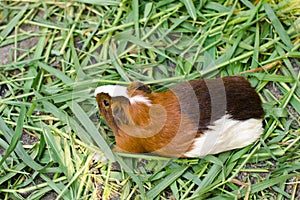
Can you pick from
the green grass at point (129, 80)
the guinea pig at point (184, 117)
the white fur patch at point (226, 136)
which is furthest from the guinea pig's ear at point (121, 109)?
the white fur patch at point (226, 136)

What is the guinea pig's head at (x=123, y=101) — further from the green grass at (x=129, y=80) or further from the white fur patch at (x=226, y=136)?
the white fur patch at (x=226, y=136)

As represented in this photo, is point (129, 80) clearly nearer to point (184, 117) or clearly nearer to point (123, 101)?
point (123, 101)

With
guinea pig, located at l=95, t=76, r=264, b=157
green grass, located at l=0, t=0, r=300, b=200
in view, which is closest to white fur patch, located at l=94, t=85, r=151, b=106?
guinea pig, located at l=95, t=76, r=264, b=157

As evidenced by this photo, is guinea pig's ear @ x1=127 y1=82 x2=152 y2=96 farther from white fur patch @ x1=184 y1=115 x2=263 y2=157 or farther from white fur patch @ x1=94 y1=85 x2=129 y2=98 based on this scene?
white fur patch @ x1=184 y1=115 x2=263 y2=157

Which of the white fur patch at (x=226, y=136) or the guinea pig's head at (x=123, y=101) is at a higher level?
the guinea pig's head at (x=123, y=101)

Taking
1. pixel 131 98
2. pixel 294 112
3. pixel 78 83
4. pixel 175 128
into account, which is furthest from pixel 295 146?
pixel 78 83

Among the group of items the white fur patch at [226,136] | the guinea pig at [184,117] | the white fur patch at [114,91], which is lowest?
the white fur patch at [226,136]

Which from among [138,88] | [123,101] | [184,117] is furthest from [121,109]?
[184,117]
